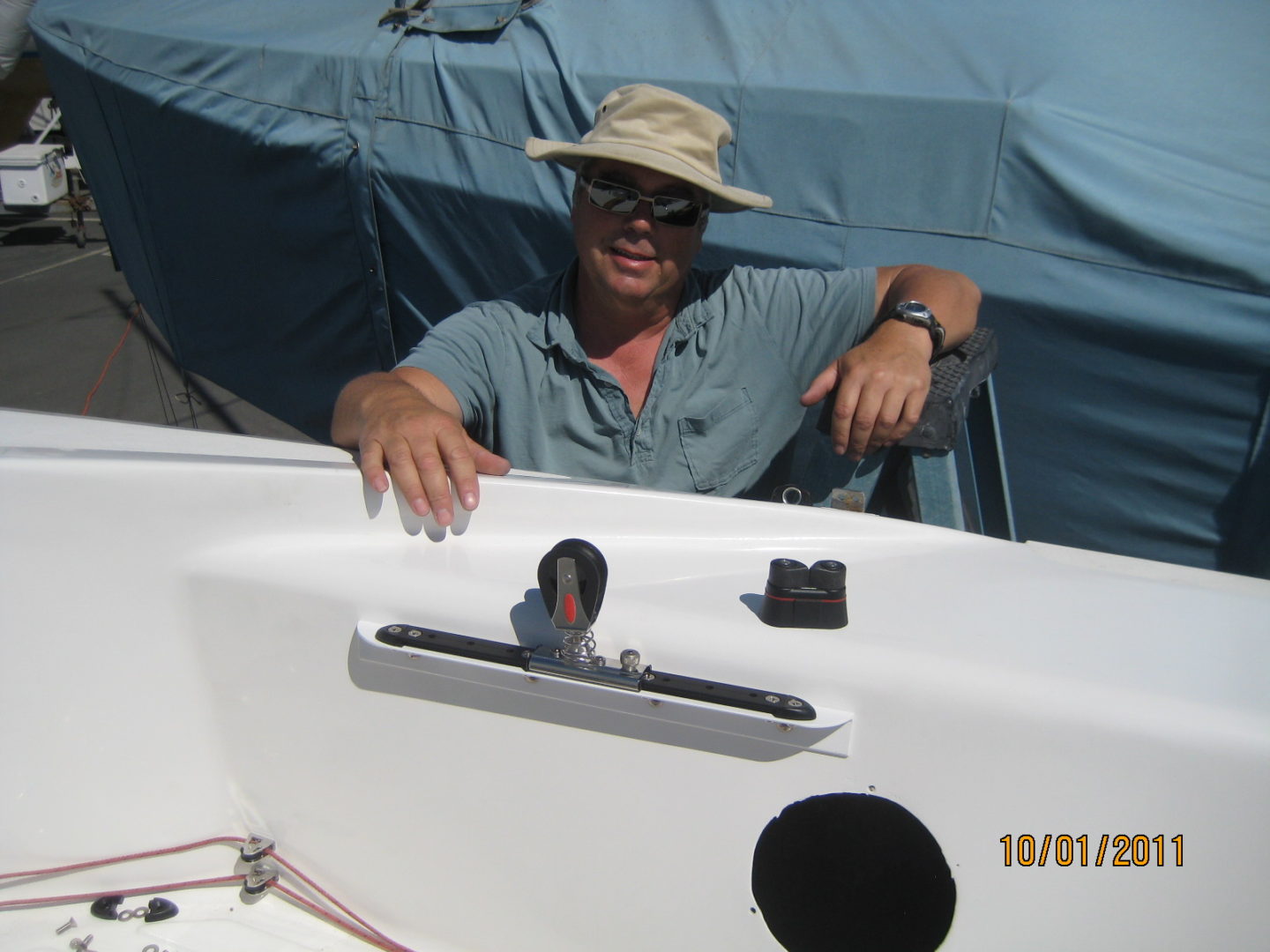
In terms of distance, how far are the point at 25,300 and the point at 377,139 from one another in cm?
762

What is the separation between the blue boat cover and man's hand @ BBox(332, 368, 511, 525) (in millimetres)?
1640

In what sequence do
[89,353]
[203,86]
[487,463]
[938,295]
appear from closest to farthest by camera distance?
1. [487,463]
2. [938,295]
3. [203,86]
4. [89,353]

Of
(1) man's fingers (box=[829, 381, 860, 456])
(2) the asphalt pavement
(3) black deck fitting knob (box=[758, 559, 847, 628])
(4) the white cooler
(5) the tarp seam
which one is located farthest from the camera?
(4) the white cooler

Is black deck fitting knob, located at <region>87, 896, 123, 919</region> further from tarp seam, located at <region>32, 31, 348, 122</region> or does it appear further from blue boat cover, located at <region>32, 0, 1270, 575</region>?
tarp seam, located at <region>32, 31, 348, 122</region>

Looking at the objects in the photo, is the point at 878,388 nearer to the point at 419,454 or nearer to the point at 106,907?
the point at 419,454

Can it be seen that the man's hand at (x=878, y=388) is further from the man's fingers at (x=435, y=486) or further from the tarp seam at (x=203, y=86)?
the tarp seam at (x=203, y=86)

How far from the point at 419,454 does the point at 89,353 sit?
23.8 ft

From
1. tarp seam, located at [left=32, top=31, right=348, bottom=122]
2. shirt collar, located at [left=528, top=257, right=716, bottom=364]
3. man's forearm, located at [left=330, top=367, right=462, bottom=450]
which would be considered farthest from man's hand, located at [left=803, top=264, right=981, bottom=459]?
tarp seam, located at [left=32, top=31, right=348, bottom=122]

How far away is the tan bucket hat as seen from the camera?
1.85 m

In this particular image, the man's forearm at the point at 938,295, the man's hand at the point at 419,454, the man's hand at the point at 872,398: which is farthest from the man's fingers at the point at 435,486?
the man's forearm at the point at 938,295

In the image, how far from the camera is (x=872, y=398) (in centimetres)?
152

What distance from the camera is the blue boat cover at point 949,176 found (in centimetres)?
234
